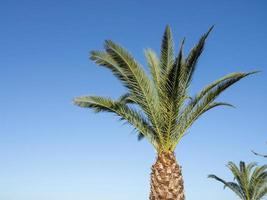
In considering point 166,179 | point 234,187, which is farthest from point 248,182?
point 166,179

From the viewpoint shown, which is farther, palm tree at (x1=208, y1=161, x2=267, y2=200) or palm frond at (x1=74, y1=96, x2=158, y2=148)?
palm tree at (x1=208, y1=161, x2=267, y2=200)

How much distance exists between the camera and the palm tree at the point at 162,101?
1334cm

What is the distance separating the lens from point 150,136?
14.0m

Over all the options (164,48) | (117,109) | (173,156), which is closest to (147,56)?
(164,48)

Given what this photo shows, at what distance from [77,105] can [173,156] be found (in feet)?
12.3

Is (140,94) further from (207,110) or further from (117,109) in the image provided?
(207,110)

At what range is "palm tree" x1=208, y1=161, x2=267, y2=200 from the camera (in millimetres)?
28312

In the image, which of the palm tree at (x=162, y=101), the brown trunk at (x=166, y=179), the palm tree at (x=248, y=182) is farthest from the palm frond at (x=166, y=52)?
the palm tree at (x=248, y=182)

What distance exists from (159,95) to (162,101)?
9.4 inches

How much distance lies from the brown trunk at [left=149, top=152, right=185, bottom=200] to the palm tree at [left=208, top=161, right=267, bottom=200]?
53.6 ft

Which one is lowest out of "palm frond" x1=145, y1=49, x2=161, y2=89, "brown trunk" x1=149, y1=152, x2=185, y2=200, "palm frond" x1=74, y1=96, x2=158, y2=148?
"brown trunk" x1=149, y1=152, x2=185, y2=200

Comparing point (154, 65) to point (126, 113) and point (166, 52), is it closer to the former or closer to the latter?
point (166, 52)

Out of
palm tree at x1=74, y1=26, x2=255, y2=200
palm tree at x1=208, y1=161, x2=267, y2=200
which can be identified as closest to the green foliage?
palm tree at x1=74, y1=26, x2=255, y2=200

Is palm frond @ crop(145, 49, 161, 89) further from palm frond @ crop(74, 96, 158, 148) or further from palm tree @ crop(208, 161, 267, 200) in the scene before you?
palm tree @ crop(208, 161, 267, 200)
